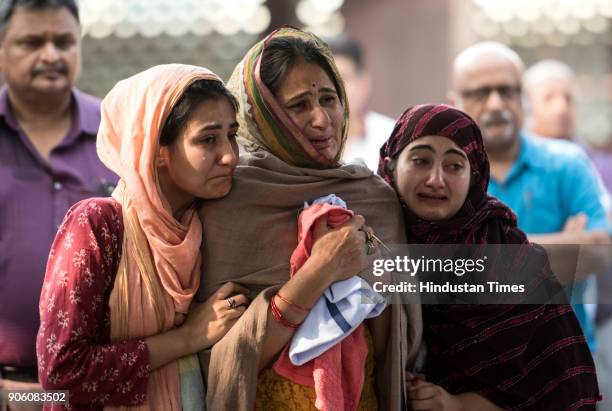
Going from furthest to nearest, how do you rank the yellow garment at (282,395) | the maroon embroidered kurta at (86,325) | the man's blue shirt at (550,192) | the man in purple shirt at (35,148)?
the man's blue shirt at (550,192)
the man in purple shirt at (35,148)
the yellow garment at (282,395)
the maroon embroidered kurta at (86,325)

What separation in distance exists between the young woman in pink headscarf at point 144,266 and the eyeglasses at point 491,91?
1.74m

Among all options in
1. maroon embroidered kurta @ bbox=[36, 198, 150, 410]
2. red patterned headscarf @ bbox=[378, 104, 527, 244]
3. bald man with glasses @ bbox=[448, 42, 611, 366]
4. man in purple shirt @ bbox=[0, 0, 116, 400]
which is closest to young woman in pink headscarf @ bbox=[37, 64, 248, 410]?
maroon embroidered kurta @ bbox=[36, 198, 150, 410]

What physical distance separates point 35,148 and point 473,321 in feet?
5.51

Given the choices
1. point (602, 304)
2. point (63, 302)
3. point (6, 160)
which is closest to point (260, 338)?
point (63, 302)

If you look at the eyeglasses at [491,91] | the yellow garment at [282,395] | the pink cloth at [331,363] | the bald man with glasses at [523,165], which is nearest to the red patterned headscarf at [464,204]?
the pink cloth at [331,363]

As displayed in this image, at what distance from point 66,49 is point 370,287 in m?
1.61

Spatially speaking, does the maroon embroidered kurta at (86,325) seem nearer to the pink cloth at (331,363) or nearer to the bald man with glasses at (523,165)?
the pink cloth at (331,363)

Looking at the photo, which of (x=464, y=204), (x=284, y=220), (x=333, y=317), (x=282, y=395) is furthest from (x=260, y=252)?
(x=464, y=204)

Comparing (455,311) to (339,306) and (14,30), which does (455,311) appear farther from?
(14,30)

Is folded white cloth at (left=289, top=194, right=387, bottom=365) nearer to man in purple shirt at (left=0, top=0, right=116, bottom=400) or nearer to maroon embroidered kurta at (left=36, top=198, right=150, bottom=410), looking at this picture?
maroon embroidered kurta at (left=36, top=198, right=150, bottom=410)

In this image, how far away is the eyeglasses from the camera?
3658mm

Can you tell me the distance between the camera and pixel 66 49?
315 cm

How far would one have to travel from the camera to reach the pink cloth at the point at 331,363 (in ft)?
6.97

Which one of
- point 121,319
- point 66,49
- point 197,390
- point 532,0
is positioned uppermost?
point 532,0
